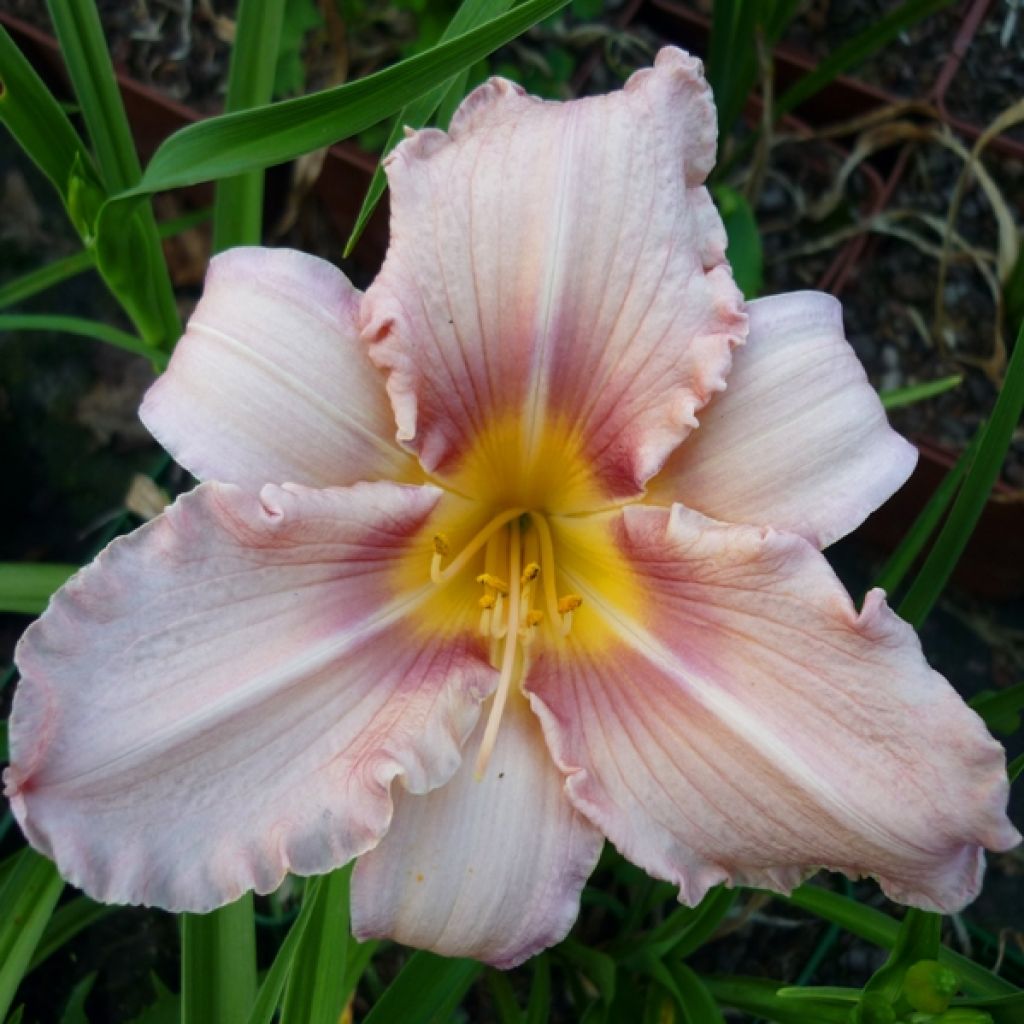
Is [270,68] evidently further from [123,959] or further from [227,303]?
[123,959]

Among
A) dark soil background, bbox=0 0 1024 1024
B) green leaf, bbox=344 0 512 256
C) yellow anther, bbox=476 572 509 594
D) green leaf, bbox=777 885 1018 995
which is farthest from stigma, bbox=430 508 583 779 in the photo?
dark soil background, bbox=0 0 1024 1024

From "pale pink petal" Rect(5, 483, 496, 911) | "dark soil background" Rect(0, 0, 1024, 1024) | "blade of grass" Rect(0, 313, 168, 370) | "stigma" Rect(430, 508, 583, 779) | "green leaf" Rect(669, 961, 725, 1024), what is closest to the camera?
"pale pink petal" Rect(5, 483, 496, 911)

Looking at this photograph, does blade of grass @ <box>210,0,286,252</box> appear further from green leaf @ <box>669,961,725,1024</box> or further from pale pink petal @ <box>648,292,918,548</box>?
green leaf @ <box>669,961,725,1024</box>

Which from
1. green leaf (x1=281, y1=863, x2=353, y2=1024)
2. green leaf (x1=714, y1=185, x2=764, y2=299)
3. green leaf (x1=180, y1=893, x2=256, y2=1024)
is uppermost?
green leaf (x1=714, y1=185, x2=764, y2=299)

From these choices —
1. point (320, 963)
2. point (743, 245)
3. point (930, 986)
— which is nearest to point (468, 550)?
point (320, 963)

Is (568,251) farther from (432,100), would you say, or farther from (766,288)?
(766,288)

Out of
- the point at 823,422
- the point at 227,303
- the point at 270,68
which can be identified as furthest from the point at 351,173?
the point at 823,422
